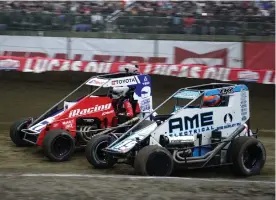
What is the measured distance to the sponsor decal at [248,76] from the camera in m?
14.6

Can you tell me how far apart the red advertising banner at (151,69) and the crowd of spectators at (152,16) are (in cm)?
184

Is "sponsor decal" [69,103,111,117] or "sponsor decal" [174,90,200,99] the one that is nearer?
"sponsor decal" [174,90,200,99]

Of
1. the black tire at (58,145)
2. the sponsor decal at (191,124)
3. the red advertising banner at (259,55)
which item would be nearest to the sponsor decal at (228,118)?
the sponsor decal at (191,124)

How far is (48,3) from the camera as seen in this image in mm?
19734

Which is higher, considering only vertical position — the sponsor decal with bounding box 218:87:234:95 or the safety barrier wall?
the safety barrier wall

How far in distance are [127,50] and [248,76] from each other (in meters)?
4.24

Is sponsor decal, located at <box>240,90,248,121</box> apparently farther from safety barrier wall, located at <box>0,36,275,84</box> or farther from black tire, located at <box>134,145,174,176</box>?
safety barrier wall, located at <box>0,36,275,84</box>

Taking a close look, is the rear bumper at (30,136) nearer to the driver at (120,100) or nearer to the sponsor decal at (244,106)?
the driver at (120,100)

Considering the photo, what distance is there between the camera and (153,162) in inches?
313

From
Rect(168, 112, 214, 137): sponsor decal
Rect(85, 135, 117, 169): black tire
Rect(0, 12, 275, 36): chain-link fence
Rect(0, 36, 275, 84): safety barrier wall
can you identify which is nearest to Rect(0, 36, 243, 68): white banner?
Rect(0, 36, 275, 84): safety barrier wall

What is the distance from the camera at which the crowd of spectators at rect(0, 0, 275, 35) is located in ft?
55.0

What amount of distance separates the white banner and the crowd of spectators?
655mm

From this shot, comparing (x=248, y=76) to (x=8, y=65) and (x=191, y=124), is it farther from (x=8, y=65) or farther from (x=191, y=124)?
(x=8, y=65)

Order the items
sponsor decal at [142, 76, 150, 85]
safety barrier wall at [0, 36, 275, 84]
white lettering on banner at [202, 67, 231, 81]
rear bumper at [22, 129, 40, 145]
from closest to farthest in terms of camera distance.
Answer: rear bumper at [22, 129, 40, 145], sponsor decal at [142, 76, 150, 85], white lettering on banner at [202, 67, 231, 81], safety barrier wall at [0, 36, 275, 84]
